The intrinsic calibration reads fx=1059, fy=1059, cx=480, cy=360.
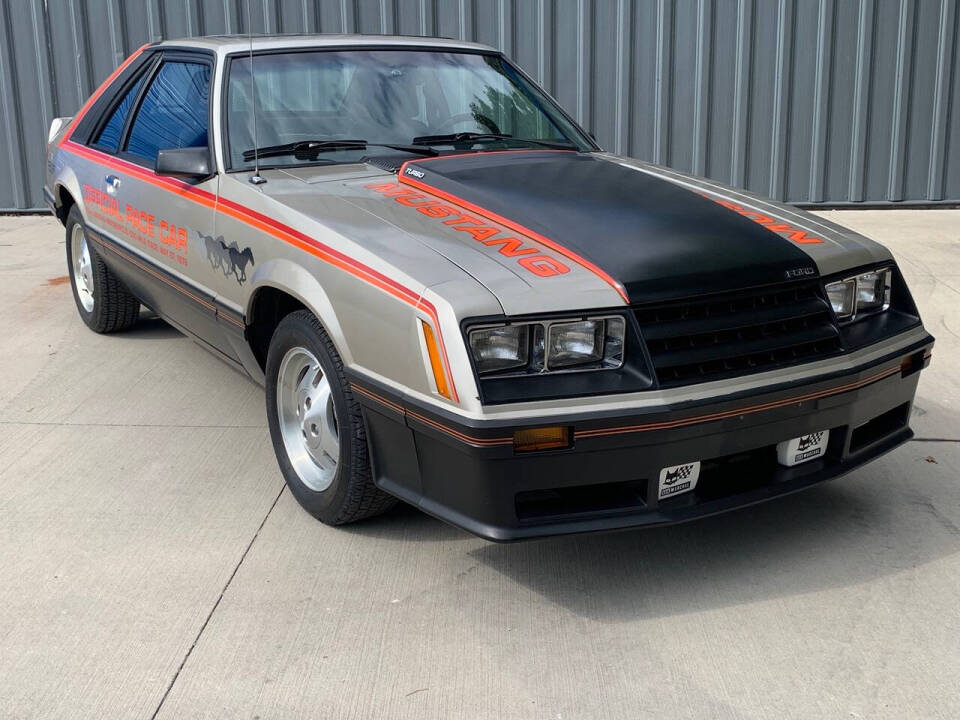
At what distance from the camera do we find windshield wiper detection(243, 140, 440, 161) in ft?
13.1

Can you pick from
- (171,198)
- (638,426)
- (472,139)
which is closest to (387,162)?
(472,139)

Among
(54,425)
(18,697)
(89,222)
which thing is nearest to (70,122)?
(89,222)

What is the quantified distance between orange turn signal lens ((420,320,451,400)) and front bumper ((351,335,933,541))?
0.07m

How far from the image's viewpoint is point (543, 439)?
2.78 metres

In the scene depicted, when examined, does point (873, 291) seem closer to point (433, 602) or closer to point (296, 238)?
point (433, 602)

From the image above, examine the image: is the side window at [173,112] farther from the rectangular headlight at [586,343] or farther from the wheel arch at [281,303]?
the rectangular headlight at [586,343]

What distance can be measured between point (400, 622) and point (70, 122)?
417cm

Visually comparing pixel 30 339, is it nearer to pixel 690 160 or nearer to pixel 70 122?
pixel 70 122

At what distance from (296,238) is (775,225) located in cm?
158

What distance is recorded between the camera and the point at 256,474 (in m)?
4.04

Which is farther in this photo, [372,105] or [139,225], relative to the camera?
[139,225]

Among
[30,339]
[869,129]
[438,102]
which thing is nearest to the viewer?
[438,102]

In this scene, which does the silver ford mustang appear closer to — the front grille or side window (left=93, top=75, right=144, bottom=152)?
the front grille

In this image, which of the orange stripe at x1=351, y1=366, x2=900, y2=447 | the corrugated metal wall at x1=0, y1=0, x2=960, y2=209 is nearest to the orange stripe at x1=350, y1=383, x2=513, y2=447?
the orange stripe at x1=351, y1=366, x2=900, y2=447
